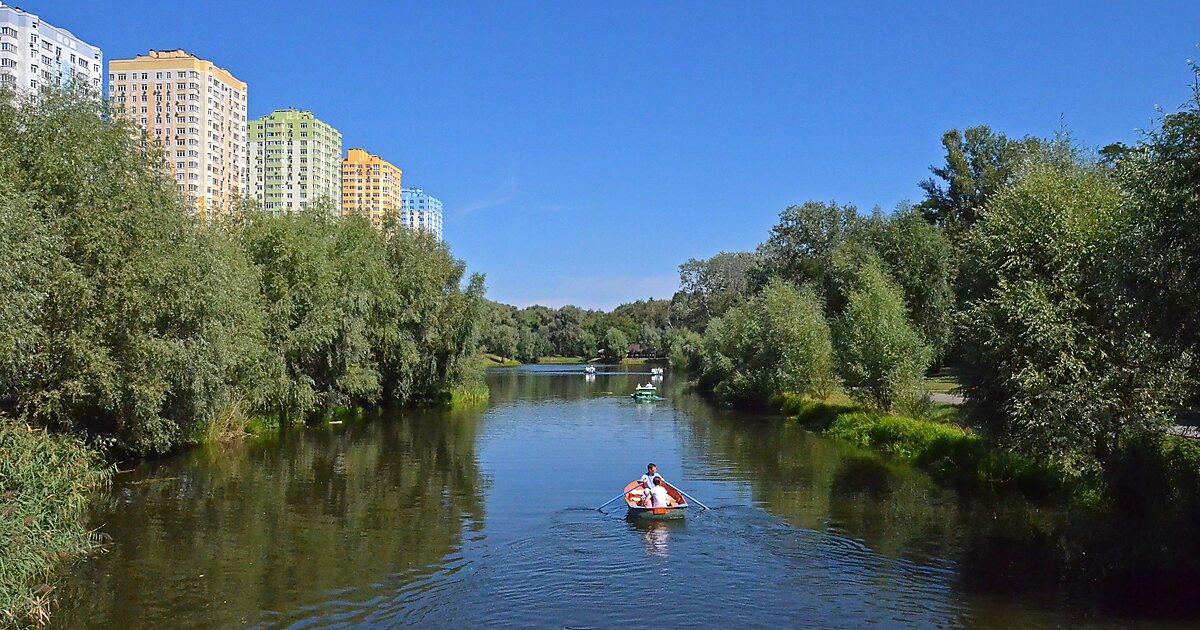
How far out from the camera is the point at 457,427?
166ft

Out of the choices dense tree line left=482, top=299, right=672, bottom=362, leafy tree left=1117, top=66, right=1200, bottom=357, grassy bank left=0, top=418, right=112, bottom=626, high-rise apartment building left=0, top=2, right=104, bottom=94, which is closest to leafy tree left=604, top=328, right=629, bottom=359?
dense tree line left=482, top=299, right=672, bottom=362

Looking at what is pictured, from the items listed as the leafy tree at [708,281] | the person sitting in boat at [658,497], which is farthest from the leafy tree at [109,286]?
the leafy tree at [708,281]

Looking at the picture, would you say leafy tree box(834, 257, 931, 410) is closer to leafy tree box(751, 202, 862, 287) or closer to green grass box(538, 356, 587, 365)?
leafy tree box(751, 202, 862, 287)

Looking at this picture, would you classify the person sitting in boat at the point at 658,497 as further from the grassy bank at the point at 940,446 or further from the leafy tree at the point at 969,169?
the leafy tree at the point at 969,169

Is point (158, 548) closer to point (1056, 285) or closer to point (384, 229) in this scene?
point (1056, 285)

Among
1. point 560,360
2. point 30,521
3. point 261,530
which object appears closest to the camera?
point 30,521

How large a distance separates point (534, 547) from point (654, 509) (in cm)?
435

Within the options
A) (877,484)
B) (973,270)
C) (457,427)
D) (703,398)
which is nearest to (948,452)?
(877,484)


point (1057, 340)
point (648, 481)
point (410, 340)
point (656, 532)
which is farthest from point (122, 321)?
point (410, 340)

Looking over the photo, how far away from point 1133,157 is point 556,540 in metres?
14.8

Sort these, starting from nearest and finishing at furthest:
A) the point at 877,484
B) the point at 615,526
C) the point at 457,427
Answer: the point at 615,526
the point at 877,484
the point at 457,427

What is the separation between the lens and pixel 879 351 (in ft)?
136

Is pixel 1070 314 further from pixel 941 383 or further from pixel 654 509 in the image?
pixel 941 383

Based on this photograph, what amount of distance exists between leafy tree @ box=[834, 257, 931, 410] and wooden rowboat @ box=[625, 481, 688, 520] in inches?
750
